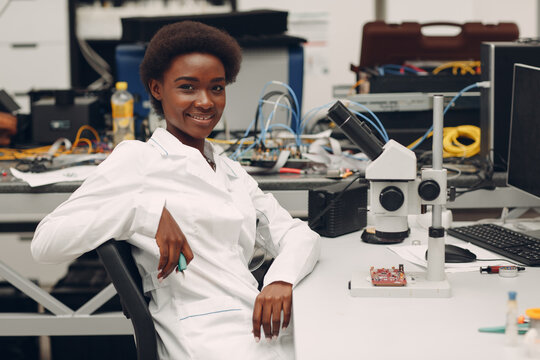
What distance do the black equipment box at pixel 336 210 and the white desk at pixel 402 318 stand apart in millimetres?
234

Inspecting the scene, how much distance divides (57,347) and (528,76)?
1.80 metres

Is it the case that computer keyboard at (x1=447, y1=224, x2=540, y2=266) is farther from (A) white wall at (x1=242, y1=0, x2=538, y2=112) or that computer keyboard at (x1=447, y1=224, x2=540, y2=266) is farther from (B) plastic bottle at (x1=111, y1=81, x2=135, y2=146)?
(A) white wall at (x1=242, y1=0, x2=538, y2=112)

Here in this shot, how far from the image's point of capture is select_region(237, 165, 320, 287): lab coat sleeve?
128cm

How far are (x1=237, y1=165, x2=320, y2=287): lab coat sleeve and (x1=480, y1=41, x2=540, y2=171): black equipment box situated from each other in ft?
2.67

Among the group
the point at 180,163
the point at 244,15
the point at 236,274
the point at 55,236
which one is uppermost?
the point at 244,15

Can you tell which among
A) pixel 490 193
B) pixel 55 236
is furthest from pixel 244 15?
pixel 55 236

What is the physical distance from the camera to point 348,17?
4.45 meters

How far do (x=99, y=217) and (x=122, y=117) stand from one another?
4.44 ft

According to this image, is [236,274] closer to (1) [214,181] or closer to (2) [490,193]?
(1) [214,181]

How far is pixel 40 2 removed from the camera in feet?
14.0

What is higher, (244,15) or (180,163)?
(244,15)

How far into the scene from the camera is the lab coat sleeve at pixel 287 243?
128cm

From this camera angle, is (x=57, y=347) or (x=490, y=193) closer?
(x=490, y=193)

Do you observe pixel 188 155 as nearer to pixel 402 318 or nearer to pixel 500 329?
pixel 402 318
